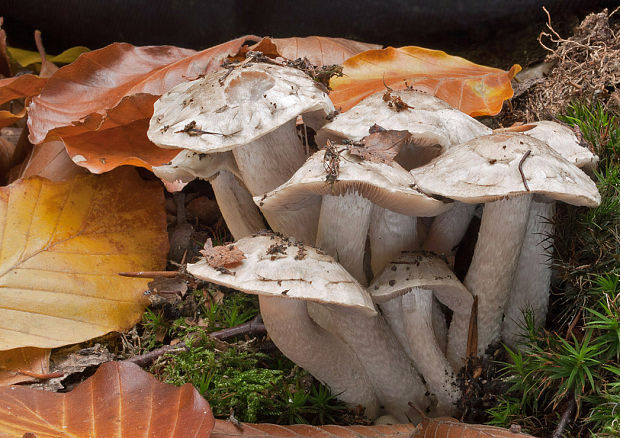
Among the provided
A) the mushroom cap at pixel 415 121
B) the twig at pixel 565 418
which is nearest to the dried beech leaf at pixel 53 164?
the mushroom cap at pixel 415 121

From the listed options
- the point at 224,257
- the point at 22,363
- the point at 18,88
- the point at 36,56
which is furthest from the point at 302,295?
the point at 36,56

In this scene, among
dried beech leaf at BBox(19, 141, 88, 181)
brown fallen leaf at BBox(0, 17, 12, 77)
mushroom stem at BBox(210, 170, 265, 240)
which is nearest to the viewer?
mushroom stem at BBox(210, 170, 265, 240)

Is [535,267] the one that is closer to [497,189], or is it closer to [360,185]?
[497,189]

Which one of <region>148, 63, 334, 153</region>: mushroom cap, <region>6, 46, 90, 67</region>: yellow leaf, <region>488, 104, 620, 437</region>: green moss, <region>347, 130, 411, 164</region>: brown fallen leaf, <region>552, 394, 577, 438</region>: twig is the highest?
<region>148, 63, 334, 153</region>: mushroom cap

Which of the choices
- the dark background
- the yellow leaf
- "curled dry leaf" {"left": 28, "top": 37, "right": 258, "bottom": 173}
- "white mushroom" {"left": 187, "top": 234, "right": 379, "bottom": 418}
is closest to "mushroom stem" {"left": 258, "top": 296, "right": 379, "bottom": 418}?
"white mushroom" {"left": 187, "top": 234, "right": 379, "bottom": 418}

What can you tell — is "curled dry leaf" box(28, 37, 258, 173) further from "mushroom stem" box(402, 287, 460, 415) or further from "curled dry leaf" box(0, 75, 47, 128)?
"mushroom stem" box(402, 287, 460, 415)

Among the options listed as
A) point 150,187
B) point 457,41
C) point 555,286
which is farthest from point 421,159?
point 457,41

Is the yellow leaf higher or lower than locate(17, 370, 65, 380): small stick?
higher

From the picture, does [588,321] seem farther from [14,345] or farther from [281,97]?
[14,345]
